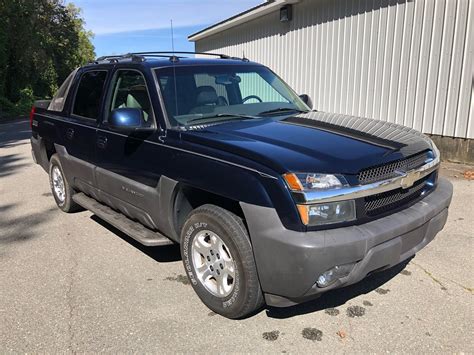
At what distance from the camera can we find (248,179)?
291cm

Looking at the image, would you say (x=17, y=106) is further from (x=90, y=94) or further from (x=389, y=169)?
(x=389, y=169)

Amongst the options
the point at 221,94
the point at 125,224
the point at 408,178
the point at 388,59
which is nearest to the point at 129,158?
the point at 125,224

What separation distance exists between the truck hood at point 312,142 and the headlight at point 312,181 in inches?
1.6

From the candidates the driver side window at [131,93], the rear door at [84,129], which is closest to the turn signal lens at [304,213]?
the driver side window at [131,93]

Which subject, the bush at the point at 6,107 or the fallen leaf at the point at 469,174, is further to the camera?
the bush at the point at 6,107

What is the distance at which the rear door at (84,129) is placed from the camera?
4.75 metres

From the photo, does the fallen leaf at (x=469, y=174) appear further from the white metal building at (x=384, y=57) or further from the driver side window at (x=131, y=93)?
the driver side window at (x=131, y=93)

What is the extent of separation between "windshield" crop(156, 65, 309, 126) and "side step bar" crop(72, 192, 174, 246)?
1023 mm

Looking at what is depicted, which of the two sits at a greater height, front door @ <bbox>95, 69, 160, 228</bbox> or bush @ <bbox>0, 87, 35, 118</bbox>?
front door @ <bbox>95, 69, 160, 228</bbox>

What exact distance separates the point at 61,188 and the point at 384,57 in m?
6.50

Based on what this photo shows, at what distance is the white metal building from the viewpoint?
757 cm

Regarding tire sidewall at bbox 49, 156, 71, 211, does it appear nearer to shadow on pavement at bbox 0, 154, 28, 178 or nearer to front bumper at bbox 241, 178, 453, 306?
shadow on pavement at bbox 0, 154, 28, 178

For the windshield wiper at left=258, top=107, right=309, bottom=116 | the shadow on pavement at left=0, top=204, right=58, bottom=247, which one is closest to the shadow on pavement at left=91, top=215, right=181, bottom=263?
the shadow on pavement at left=0, top=204, right=58, bottom=247

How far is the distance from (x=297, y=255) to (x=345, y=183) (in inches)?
21.5
